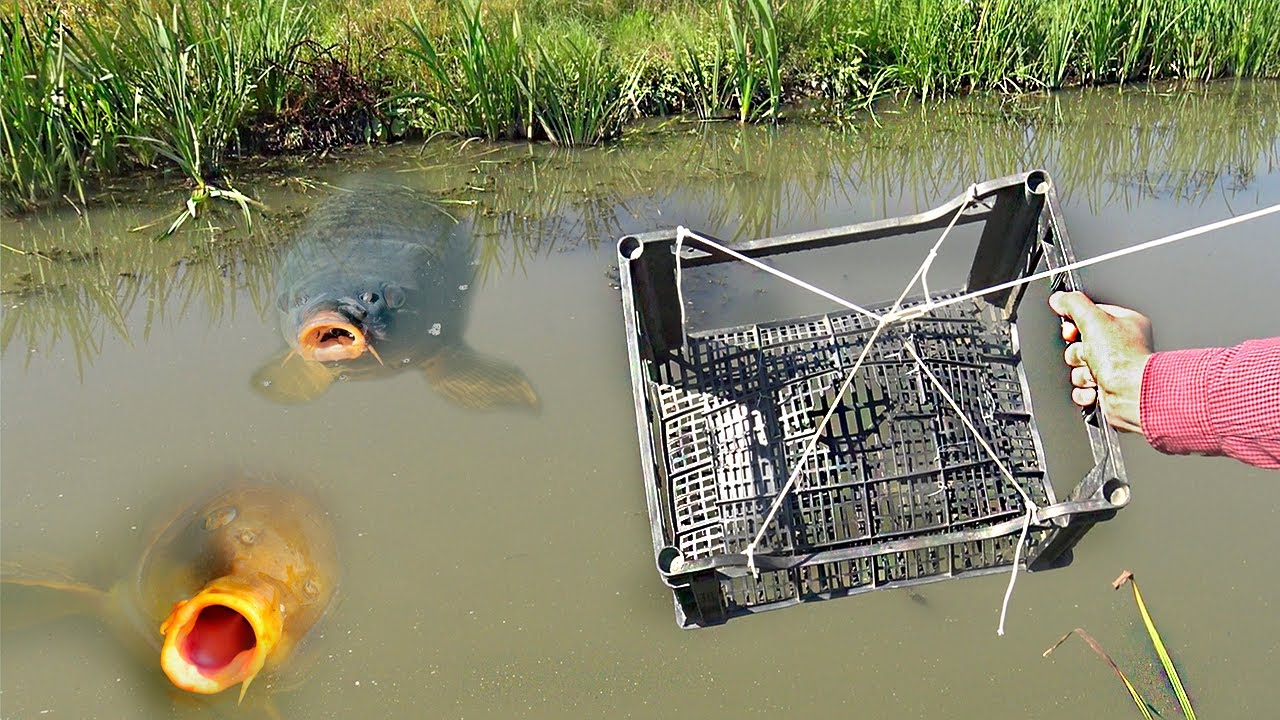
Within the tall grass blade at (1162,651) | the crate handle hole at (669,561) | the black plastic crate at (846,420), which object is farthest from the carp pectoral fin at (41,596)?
the tall grass blade at (1162,651)

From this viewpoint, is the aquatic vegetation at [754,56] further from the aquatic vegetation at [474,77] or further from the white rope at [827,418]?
the white rope at [827,418]

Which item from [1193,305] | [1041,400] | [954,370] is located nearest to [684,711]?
[954,370]

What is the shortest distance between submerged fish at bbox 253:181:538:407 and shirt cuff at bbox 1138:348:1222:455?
1790mm

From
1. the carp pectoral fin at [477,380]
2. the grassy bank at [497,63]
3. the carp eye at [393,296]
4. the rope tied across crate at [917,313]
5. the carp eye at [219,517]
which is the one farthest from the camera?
the grassy bank at [497,63]

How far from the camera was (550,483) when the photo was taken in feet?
8.52

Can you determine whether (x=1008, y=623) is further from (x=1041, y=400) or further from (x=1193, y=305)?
(x=1193, y=305)

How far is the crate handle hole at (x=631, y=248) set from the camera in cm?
178

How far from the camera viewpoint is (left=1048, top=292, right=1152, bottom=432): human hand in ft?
5.07

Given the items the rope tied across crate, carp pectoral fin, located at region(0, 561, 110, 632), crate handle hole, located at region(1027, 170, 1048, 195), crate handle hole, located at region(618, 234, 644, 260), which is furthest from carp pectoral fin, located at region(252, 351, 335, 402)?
crate handle hole, located at region(1027, 170, 1048, 195)

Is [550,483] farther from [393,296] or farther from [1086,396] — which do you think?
[1086,396]

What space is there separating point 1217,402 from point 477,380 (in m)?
2.10

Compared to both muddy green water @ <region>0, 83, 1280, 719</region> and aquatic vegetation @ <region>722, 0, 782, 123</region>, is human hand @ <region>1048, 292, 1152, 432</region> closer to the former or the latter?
muddy green water @ <region>0, 83, 1280, 719</region>

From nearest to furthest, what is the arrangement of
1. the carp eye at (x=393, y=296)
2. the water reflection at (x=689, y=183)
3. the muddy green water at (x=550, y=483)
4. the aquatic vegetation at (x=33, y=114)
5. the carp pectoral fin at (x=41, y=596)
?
1. the muddy green water at (x=550, y=483)
2. the carp pectoral fin at (x=41, y=596)
3. the carp eye at (x=393, y=296)
4. the water reflection at (x=689, y=183)
5. the aquatic vegetation at (x=33, y=114)

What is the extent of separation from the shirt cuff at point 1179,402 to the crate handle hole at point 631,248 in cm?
89
